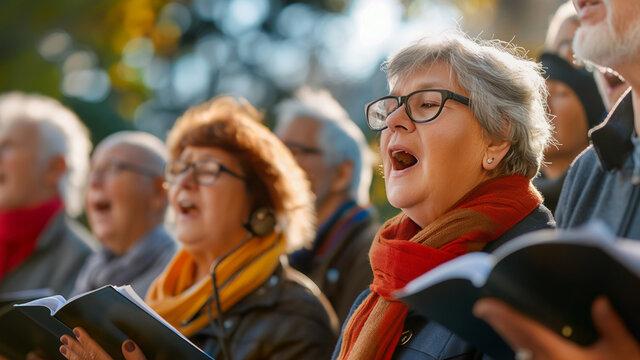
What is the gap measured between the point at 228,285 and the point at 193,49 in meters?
18.6

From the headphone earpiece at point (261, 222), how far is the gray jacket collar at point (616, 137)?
1.90 m

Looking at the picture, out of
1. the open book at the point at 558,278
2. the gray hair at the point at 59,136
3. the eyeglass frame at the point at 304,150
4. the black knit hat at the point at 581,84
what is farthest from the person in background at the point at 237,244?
the gray hair at the point at 59,136

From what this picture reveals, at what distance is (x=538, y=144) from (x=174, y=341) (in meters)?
1.31

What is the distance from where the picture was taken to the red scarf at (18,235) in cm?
693

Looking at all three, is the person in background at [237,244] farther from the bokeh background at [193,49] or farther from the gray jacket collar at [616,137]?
the bokeh background at [193,49]

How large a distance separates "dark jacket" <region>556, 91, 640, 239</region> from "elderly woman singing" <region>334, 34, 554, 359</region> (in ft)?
0.40

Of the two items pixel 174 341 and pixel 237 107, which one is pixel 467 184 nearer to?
pixel 174 341

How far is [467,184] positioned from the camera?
3.50 m

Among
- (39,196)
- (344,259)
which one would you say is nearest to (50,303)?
(344,259)

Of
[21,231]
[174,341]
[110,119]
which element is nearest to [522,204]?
[174,341]

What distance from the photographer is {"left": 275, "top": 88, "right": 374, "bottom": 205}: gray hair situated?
20.8 feet

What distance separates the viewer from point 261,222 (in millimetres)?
4902

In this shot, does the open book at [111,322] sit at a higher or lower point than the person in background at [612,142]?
lower

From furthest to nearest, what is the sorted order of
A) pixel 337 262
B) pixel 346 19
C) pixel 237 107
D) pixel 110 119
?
pixel 346 19 → pixel 110 119 → pixel 337 262 → pixel 237 107
